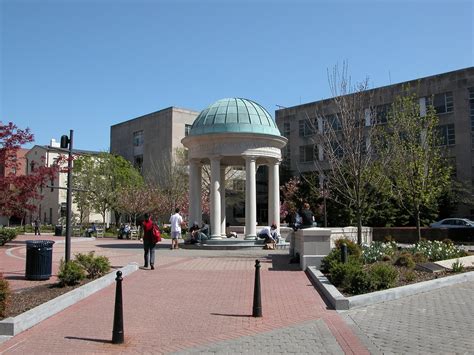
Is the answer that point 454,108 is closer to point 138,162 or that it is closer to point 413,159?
point 413,159

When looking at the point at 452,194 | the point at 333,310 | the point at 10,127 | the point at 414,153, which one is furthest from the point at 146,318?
the point at 452,194

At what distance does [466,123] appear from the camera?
155 feet

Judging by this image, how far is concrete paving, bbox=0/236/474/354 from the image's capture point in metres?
6.66

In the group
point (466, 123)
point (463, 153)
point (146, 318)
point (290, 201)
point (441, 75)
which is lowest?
point (146, 318)

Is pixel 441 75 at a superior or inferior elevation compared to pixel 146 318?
superior

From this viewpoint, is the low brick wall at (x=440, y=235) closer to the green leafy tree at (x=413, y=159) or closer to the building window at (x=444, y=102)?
the green leafy tree at (x=413, y=159)

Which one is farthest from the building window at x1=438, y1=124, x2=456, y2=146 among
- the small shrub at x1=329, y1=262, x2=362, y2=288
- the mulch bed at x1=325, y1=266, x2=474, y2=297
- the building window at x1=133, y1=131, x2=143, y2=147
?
the small shrub at x1=329, y1=262, x2=362, y2=288

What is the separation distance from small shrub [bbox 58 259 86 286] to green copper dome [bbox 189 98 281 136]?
13781mm

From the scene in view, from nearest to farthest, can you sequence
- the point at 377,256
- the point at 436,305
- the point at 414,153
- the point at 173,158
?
the point at 436,305, the point at 377,256, the point at 414,153, the point at 173,158

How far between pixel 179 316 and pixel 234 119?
1700cm

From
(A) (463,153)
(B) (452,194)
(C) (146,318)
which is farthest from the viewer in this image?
(A) (463,153)

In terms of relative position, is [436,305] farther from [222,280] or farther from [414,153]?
[414,153]

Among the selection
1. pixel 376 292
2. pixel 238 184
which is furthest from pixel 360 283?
pixel 238 184

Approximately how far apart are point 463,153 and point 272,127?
2947 centimetres
